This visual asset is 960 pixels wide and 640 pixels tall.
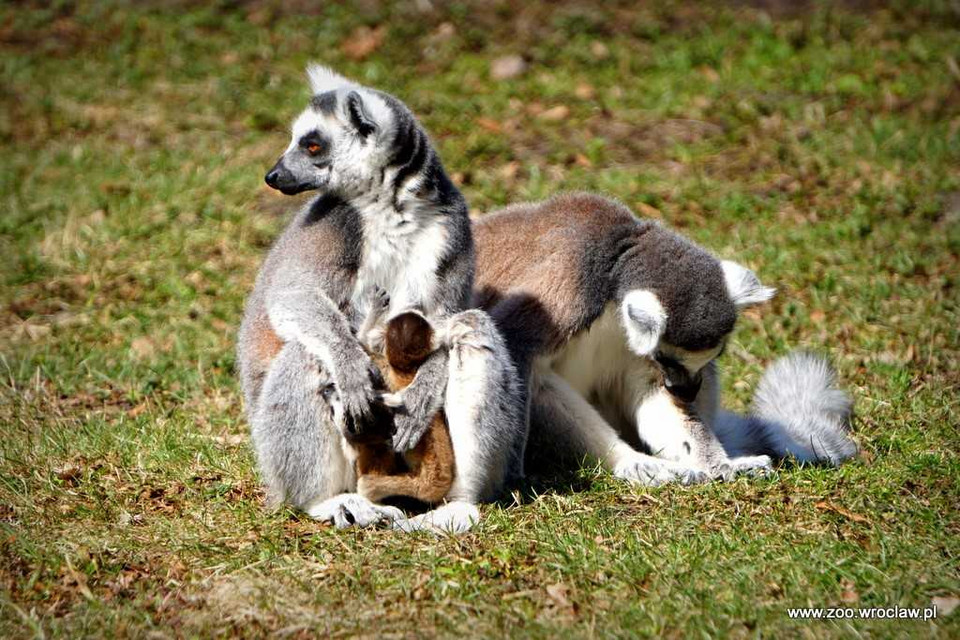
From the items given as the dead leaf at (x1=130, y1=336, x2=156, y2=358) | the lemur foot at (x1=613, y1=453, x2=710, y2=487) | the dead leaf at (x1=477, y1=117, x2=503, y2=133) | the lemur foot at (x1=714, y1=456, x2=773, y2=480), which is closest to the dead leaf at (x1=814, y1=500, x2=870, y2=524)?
the lemur foot at (x1=714, y1=456, x2=773, y2=480)

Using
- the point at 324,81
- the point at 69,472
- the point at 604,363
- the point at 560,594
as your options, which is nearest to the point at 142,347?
the point at 69,472

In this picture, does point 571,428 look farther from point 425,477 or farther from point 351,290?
point 351,290

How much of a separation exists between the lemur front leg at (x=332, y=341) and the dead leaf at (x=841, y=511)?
2326mm

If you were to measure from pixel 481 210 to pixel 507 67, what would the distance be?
3.10m

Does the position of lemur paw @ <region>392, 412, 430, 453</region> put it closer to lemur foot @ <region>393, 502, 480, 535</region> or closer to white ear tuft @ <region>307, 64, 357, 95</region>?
lemur foot @ <region>393, 502, 480, 535</region>

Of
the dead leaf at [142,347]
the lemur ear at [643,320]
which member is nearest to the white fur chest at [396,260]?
the lemur ear at [643,320]

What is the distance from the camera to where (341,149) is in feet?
17.4

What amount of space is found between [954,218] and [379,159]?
629 cm

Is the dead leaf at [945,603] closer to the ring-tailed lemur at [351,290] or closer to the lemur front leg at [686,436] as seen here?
the lemur front leg at [686,436]

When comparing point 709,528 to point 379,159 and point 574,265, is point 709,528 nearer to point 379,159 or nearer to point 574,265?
point 574,265

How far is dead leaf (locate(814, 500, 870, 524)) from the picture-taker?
5184mm

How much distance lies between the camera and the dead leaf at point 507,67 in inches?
474

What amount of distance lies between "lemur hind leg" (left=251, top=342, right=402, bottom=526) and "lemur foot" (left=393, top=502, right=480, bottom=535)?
4.1 inches

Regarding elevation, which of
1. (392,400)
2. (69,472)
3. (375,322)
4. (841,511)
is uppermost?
(375,322)
